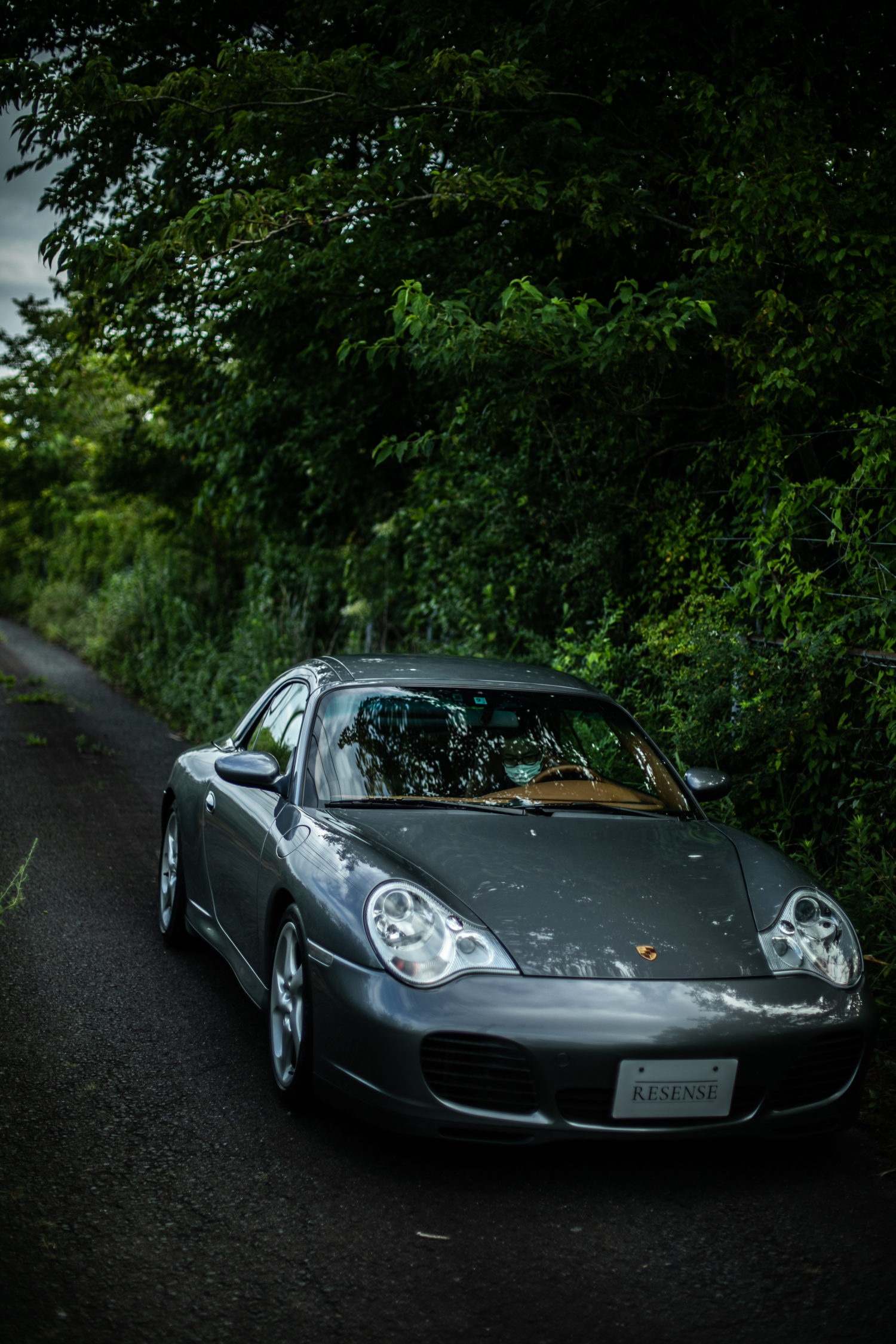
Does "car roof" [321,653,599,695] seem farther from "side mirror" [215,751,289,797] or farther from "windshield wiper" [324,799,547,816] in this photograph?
"windshield wiper" [324,799,547,816]

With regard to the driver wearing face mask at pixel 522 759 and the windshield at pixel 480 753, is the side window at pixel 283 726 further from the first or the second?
the driver wearing face mask at pixel 522 759

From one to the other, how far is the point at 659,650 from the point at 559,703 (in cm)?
240

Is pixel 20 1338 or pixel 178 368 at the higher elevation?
pixel 178 368

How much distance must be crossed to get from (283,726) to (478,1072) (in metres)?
Answer: 1.98

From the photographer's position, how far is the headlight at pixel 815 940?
10.9 feet

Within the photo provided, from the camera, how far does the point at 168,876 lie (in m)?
5.48

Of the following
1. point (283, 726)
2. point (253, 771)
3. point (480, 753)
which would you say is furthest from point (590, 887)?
point (283, 726)

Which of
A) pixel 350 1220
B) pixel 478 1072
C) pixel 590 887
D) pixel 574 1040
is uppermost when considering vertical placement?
pixel 590 887

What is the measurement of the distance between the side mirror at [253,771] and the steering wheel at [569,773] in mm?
925

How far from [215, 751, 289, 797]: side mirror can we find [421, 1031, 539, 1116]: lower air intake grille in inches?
53.0

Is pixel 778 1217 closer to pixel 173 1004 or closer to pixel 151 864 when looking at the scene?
pixel 173 1004

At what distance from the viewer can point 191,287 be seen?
388 inches

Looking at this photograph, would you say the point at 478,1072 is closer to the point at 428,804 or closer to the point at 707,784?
the point at 428,804

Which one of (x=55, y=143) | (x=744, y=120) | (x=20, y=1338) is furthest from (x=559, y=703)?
(x=55, y=143)
